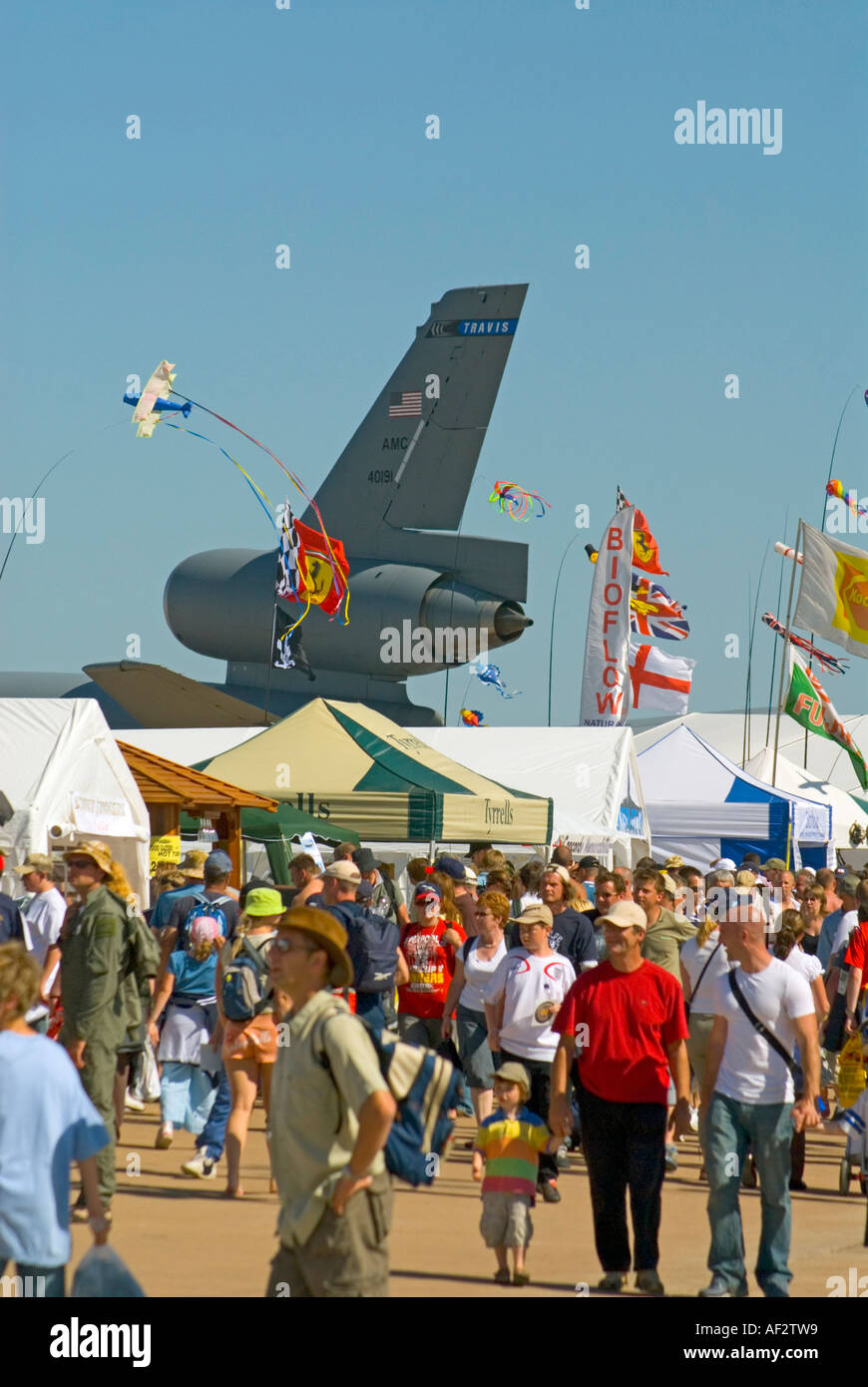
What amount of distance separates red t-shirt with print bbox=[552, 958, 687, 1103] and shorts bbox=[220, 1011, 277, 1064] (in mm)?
2428

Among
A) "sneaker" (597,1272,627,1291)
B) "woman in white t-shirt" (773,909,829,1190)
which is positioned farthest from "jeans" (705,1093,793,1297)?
"woman in white t-shirt" (773,909,829,1190)

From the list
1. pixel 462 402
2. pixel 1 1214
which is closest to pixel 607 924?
pixel 1 1214

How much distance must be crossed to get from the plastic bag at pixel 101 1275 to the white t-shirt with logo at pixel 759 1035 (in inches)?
143

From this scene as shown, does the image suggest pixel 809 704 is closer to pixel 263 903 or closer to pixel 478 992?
pixel 478 992

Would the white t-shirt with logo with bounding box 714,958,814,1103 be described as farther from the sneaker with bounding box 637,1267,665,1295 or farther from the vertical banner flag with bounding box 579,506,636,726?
the vertical banner flag with bounding box 579,506,636,726

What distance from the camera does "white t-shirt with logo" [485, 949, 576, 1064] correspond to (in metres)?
9.18

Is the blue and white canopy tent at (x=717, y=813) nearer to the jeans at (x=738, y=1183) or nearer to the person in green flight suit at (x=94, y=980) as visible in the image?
the person in green flight suit at (x=94, y=980)

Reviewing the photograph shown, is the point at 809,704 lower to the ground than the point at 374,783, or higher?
higher

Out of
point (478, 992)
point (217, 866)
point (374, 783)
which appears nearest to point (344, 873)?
point (217, 866)

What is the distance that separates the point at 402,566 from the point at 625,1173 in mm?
34136

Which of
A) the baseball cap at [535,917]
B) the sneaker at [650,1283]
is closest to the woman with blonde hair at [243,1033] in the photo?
the baseball cap at [535,917]

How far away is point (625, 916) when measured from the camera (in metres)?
7.32

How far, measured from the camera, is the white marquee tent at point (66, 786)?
47.9ft
